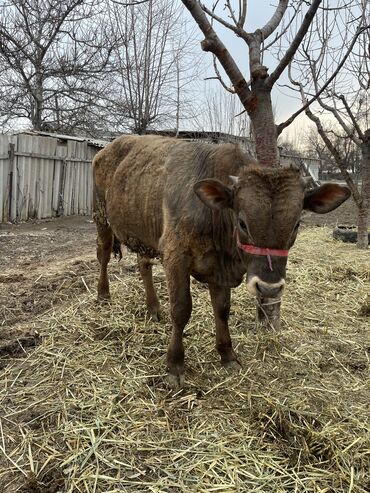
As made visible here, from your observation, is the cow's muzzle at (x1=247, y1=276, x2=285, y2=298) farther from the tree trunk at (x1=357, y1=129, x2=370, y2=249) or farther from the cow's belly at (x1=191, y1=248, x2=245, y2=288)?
the tree trunk at (x1=357, y1=129, x2=370, y2=249)

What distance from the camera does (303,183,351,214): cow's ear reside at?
3.01m

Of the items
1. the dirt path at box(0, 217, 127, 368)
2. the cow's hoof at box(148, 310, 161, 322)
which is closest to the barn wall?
the dirt path at box(0, 217, 127, 368)

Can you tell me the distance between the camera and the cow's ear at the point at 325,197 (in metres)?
3.01

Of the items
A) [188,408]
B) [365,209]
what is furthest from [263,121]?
[365,209]

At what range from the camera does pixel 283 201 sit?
9.12 feet

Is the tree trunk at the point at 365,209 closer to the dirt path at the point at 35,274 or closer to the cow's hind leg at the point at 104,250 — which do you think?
the dirt path at the point at 35,274

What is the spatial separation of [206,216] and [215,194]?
0.34m

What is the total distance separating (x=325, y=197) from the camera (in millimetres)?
3082

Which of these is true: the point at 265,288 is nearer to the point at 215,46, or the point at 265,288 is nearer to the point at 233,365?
the point at 233,365

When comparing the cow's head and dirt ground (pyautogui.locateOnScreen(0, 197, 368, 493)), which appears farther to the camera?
dirt ground (pyautogui.locateOnScreen(0, 197, 368, 493))

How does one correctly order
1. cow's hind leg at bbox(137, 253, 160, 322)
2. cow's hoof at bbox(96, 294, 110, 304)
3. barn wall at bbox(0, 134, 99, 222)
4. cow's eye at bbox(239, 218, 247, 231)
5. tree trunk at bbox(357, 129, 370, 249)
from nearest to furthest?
cow's eye at bbox(239, 218, 247, 231)
cow's hind leg at bbox(137, 253, 160, 322)
cow's hoof at bbox(96, 294, 110, 304)
tree trunk at bbox(357, 129, 370, 249)
barn wall at bbox(0, 134, 99, 222)

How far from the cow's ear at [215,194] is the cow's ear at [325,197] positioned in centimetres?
53

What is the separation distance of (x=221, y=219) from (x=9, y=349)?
2.30m

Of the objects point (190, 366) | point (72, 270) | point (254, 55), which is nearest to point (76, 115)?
point (72, 270)
